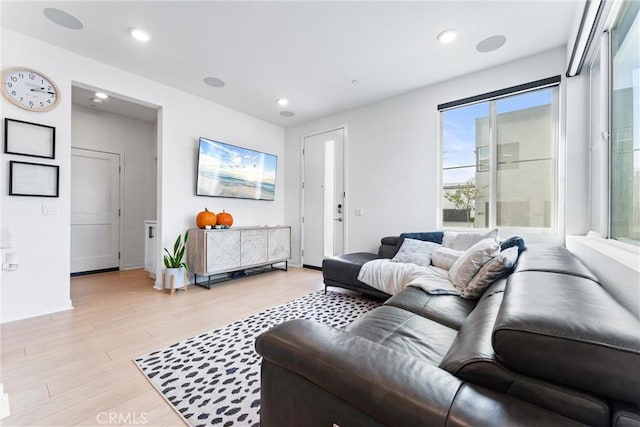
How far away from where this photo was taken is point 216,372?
1.66 meters

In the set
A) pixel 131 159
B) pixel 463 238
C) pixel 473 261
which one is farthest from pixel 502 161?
pixel 131 159

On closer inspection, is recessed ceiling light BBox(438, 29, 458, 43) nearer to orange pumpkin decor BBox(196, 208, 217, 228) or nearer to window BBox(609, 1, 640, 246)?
window BBox(609, 1, 640, 246)

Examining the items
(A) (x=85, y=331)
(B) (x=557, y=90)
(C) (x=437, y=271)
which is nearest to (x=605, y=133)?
(B) (x=557, y=90)

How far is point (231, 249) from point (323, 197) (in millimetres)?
1764

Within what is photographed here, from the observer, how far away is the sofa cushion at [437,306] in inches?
59.1

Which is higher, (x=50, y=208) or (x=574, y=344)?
(x=50, y=208)

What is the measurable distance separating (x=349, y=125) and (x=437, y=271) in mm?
2742

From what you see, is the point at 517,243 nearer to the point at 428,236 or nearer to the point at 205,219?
the point at 428,236

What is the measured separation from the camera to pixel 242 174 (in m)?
4.30

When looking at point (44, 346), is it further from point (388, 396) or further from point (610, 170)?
point (610, 170)

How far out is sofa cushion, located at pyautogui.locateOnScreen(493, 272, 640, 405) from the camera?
20.5 inches

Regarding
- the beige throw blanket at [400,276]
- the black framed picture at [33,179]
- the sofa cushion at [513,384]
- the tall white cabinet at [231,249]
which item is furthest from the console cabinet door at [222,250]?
the sofa cushion at [513,384]

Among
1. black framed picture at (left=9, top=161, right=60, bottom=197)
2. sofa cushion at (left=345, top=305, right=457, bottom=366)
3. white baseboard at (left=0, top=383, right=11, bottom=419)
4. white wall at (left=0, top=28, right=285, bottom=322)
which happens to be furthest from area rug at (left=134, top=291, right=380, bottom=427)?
black framed picture at (left=9, top=161, right=60, bottom=197)

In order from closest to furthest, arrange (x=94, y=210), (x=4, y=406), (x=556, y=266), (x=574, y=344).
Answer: (x=574, y=344)
(x=556, y=266)
(x=4, y=406)
(x=94, y=210)
